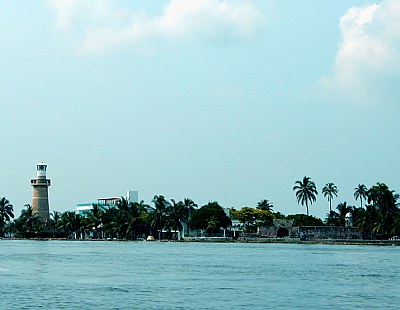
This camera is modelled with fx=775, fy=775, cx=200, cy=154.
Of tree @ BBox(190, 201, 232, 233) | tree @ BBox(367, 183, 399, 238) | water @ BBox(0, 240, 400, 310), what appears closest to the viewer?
water @ BBox(0, 240, 400, 310)

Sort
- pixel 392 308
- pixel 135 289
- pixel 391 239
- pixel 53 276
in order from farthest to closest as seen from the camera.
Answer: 1. pixel 391 239
2. pixel 53 276
3. pixel 135 289
4. pixel 392 308

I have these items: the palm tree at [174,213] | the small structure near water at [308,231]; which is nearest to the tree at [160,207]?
the palm tree at [174,213]

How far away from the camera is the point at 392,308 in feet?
148

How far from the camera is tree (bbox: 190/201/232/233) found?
639 ft

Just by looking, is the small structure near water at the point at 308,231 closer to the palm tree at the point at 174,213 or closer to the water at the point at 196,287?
the palm tree at the point at 174,213

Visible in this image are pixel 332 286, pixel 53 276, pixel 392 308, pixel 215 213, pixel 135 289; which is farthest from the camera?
pixel 215 213

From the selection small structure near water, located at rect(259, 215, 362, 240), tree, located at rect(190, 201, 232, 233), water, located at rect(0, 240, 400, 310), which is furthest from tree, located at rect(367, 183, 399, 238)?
water, located at rect(0, 240, 400, 310)

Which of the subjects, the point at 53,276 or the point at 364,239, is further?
the point at 364,239

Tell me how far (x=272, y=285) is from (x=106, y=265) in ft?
90.8

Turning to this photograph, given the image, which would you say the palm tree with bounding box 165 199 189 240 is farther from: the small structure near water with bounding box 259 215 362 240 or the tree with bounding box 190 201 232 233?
the small structure near water with bounding box 259 215 362 240

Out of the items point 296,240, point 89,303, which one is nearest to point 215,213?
point 296,240

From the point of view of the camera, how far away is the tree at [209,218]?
639ft

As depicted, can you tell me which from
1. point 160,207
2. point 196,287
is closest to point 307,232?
point 160,207

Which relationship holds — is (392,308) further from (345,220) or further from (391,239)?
(345,220)
